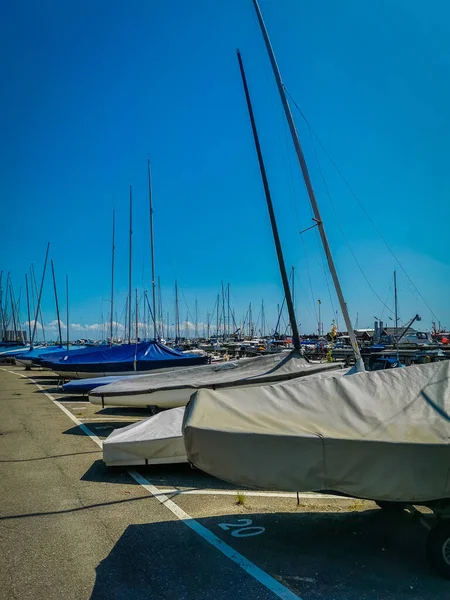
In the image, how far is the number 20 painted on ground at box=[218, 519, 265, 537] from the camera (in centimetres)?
495

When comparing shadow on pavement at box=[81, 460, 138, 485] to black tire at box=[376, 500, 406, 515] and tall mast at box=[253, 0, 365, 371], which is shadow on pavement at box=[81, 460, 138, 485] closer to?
black tire at box=[376, 500, 406, 515]

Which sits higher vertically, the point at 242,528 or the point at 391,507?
the point at 391,507

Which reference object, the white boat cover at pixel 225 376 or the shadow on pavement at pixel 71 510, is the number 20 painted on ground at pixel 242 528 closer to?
the shadow on pavement at pixel 71 510

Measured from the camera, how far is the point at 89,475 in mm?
7230

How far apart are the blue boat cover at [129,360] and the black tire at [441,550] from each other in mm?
17062

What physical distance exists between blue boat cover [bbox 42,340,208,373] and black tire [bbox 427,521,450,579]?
17.1 meters

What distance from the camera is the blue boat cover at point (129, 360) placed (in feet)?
66.8

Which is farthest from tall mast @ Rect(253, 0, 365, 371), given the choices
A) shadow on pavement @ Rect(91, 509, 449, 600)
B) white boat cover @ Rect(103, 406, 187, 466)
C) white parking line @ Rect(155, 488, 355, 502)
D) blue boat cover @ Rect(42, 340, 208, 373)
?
blue boat cover @ Rect(42, 340, 208, 373)

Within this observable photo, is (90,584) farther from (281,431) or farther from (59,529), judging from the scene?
(281,431)

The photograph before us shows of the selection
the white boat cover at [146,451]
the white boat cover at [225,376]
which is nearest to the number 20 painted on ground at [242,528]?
the white boat cover at [146,451]

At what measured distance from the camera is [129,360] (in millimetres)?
20828

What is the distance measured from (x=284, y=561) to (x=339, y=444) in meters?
1.41

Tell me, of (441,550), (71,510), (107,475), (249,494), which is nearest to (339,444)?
(441,550)

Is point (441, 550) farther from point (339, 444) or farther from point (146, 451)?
point (146, 451)
